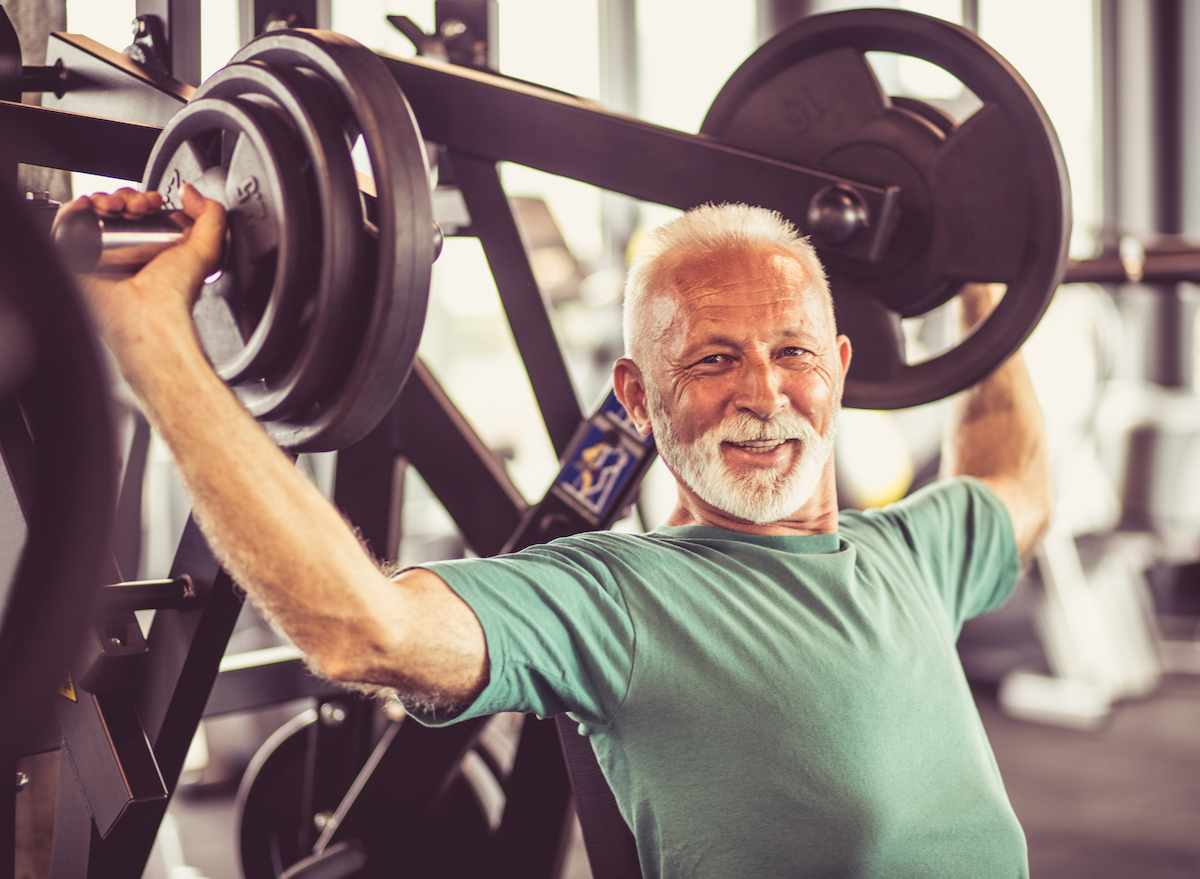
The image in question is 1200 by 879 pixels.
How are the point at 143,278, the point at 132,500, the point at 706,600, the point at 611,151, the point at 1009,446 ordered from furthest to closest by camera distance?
the point at 132,500 < the point at 1009,446 < the point at 611,151 < the point at 706,600 < the point at 143,278

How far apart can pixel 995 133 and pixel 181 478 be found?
1026 millimetres

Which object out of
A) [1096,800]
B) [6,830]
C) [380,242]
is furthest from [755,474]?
[1096,800]

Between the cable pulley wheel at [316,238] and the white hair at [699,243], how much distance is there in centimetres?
41

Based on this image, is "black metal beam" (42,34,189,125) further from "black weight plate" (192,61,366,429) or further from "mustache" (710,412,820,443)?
"mustache" (710,412,820,443)

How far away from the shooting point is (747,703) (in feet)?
3.51

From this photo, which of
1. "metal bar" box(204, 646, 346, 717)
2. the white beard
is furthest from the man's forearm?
"metal bar" box(204, 646, 346, 717)

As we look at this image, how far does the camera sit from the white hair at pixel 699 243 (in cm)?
124

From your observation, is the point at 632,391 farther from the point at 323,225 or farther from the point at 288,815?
the point at 288,815

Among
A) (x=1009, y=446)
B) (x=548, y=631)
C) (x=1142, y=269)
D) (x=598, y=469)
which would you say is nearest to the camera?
(x=548, y=631)

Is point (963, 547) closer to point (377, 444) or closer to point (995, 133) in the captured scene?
point (995, 133)

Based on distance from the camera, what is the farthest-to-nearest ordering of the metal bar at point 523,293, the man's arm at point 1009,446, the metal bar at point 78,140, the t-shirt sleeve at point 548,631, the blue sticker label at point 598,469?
the metal bar at point 523,293 < the man's arm at point 1009,446 < the blue sticker label at point 598,469 < the metal bar at point 78,140 < the t-shirt sleeve at point 548,631

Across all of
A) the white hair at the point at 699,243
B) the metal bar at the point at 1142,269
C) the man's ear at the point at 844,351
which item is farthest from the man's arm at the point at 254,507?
the metal bar at the point at 1142,269

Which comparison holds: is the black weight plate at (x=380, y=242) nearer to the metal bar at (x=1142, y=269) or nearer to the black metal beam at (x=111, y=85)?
the black metal beam at (x=111, y=85)

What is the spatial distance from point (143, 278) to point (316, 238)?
143mm
